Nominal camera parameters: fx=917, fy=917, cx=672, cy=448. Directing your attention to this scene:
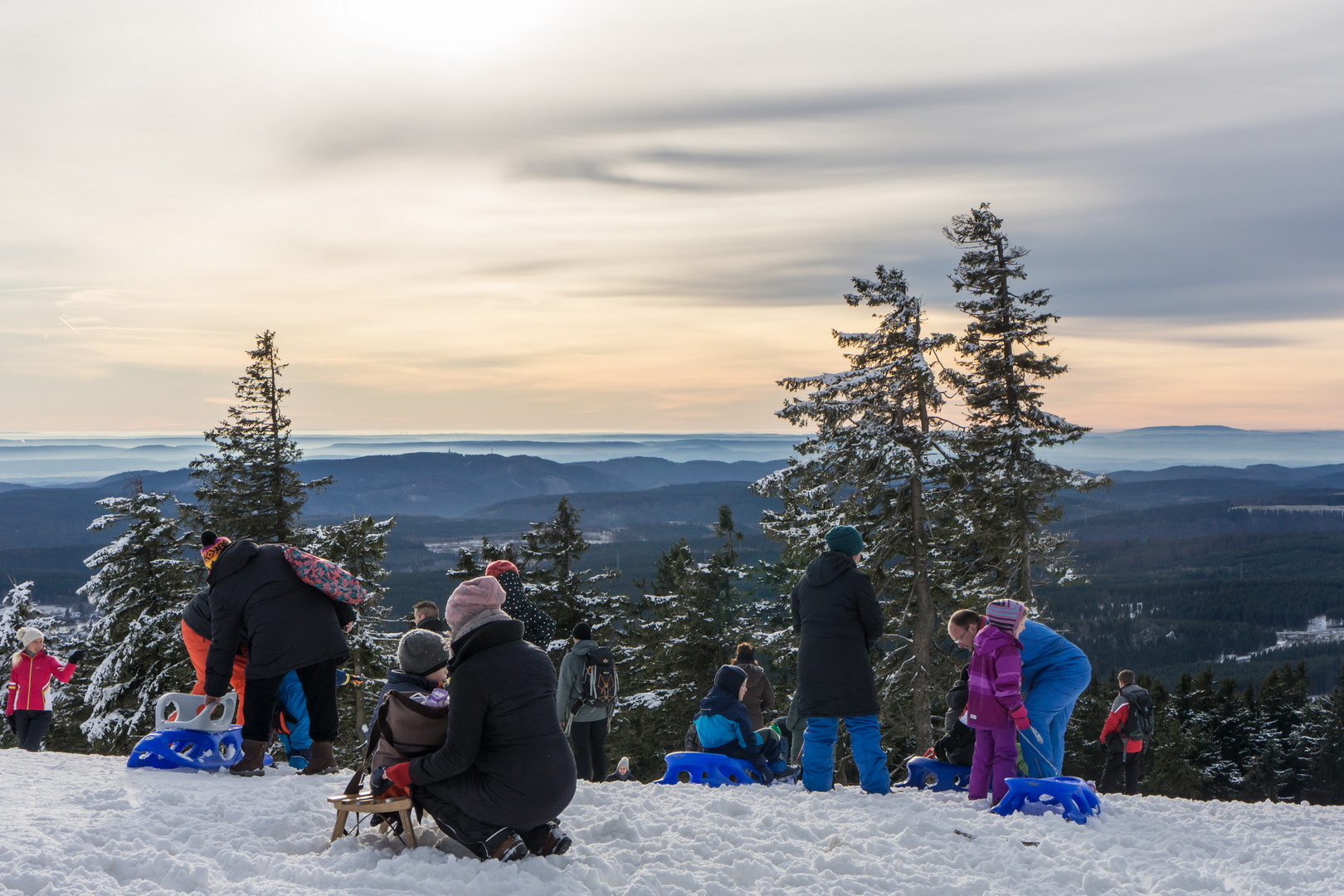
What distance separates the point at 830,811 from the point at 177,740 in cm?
527

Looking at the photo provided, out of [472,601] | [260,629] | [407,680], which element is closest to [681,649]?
[260,629]

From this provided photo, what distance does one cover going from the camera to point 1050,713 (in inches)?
301

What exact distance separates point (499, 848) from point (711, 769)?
3745mm

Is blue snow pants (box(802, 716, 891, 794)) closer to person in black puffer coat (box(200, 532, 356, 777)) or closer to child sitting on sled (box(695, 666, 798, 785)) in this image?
child sitting on sled (box(695, 666, 798, 785))

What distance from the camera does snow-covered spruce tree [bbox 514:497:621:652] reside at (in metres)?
25.7

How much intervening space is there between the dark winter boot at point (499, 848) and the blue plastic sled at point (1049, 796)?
383 cm

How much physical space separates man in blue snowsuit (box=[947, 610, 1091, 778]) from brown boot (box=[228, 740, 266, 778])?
5.67m

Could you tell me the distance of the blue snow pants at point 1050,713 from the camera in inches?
298

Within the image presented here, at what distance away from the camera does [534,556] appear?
26609mm

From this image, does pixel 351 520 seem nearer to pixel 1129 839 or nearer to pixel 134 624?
pixel 134 624

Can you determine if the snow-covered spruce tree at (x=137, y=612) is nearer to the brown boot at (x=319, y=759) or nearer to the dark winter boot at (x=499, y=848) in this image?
the brown boot at (x=319, y=759)

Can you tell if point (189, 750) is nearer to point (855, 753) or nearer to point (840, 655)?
point (840, 655)

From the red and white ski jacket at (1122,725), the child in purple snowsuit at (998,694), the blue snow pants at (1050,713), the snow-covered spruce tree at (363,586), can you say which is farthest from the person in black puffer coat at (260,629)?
the snow-covered spruce tree at (363,586)

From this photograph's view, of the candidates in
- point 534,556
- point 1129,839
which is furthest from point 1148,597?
point 1129,839
